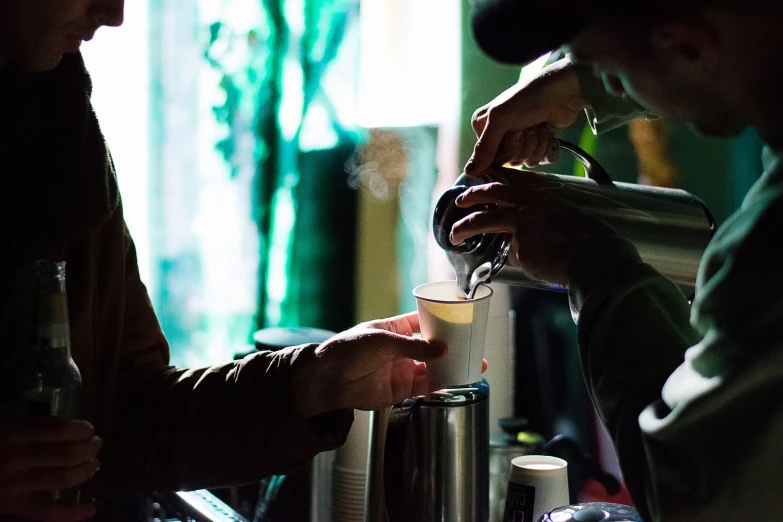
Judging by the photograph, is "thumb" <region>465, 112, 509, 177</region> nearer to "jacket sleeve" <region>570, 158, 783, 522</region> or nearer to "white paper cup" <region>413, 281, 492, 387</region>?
"white paper cup" <region>413, 281, 492, 387</region>

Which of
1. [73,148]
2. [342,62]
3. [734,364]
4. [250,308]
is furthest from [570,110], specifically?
[250,308]

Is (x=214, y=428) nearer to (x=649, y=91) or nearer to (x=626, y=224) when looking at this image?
(x=626, y=224)

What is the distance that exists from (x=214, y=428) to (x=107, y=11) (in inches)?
21.9

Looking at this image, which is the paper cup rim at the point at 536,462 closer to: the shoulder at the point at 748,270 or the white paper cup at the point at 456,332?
the white paper cup at the point at 456,332

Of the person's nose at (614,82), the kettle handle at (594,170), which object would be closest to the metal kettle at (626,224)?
the kettle handle at (594,170)

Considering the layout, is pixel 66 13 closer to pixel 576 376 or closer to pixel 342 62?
pixel 576 376

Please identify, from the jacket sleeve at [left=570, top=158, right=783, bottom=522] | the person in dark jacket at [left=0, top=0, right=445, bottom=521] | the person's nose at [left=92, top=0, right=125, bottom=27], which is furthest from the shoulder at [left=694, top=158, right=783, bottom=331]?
the person's nose at [left=92, top=0, right=125, bottom=27]

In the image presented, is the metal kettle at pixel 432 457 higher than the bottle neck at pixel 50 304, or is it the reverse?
the bottle neck at pixel 50 304

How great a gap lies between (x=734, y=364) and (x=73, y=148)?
863 millimetres

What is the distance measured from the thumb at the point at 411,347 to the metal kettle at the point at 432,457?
0.07 metres

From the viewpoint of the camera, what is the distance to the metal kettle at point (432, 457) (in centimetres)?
101

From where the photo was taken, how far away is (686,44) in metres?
0.56

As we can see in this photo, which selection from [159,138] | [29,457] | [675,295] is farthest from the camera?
[159,138]

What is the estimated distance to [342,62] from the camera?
198 centimetres
